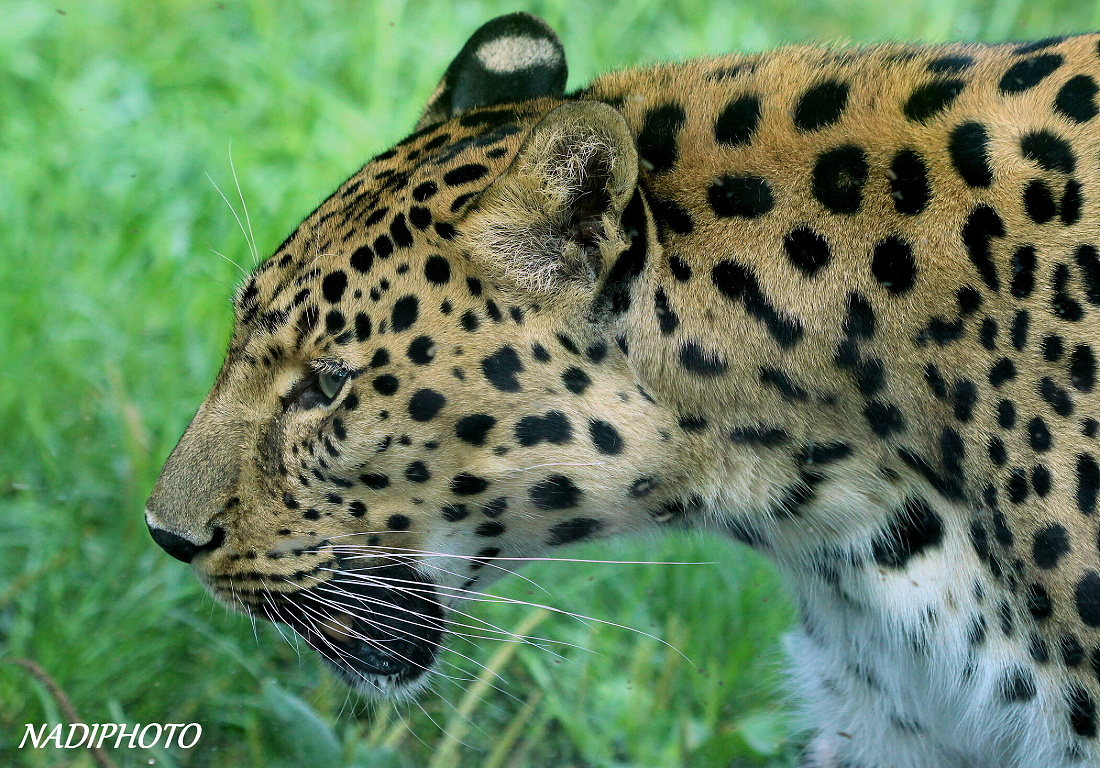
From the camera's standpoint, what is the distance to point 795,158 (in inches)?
145

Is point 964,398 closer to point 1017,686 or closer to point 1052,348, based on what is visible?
point 1052,348

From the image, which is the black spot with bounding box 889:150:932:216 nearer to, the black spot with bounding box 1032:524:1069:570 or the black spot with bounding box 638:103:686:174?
the black spot with bounding box 638:103:686:174

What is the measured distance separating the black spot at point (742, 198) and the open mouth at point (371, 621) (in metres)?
1.46

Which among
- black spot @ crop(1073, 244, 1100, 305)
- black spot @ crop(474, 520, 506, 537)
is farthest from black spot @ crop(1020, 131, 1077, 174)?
black spot @ crop(474, 520, 506, 537)

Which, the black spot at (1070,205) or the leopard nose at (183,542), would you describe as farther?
the leopard nose at (183,542)

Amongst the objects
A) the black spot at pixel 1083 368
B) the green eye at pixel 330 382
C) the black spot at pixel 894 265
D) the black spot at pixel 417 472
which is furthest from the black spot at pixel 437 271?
the black spot at pixel 1083 368

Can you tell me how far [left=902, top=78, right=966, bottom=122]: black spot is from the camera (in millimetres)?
3691

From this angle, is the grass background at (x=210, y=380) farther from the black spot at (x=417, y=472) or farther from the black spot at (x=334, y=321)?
the black spot at (x=334, y=321)

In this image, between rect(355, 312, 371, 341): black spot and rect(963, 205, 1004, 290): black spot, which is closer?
rect(963, 205, 1004, 290): black spot

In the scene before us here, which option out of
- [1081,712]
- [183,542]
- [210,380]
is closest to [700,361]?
[1081,712]

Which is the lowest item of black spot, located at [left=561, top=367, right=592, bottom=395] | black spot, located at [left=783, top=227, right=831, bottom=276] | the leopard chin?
the leopard chin

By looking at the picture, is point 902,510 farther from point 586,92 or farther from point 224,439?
point 224,439

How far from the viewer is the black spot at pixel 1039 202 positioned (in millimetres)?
3531

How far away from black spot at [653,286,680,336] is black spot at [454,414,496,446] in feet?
1.82
